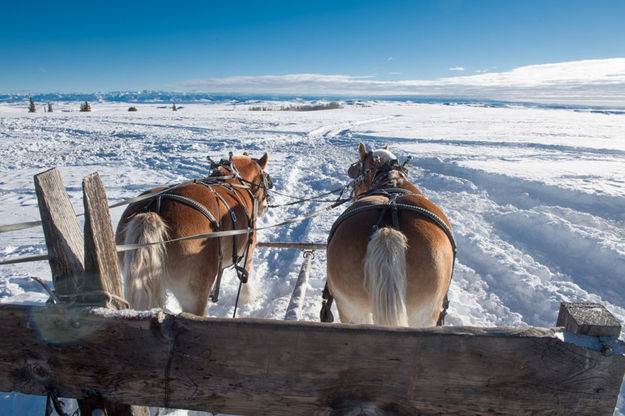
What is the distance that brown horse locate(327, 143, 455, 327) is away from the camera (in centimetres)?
191

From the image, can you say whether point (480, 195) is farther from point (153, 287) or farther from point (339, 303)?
point (153, 287)

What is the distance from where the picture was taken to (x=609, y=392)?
1.04 m

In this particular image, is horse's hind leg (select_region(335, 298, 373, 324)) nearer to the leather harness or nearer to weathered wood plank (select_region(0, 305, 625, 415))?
the leather harness

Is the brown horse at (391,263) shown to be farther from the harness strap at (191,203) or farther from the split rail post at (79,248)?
the split rail post at (79,248)

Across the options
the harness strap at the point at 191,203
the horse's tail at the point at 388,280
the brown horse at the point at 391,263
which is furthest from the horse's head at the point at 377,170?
the harness strap at the point at 191,203

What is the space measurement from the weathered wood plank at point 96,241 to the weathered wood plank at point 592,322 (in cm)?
159

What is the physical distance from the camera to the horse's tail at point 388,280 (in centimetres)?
A: 190

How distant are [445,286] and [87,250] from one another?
6.58 feet

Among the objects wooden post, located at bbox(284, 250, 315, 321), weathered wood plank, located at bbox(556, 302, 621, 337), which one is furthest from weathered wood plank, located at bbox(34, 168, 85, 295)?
wooden post, located at bbox(284, 250, 315, 321)

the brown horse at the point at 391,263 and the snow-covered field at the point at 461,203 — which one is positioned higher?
the brown horse at the point at 391,263

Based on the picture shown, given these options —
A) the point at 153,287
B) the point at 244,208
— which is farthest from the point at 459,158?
the point at 153,287

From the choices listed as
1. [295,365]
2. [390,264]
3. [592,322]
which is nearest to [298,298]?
[390,264]

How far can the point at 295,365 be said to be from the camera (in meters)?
1.11

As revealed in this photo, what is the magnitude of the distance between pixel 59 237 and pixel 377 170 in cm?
308
